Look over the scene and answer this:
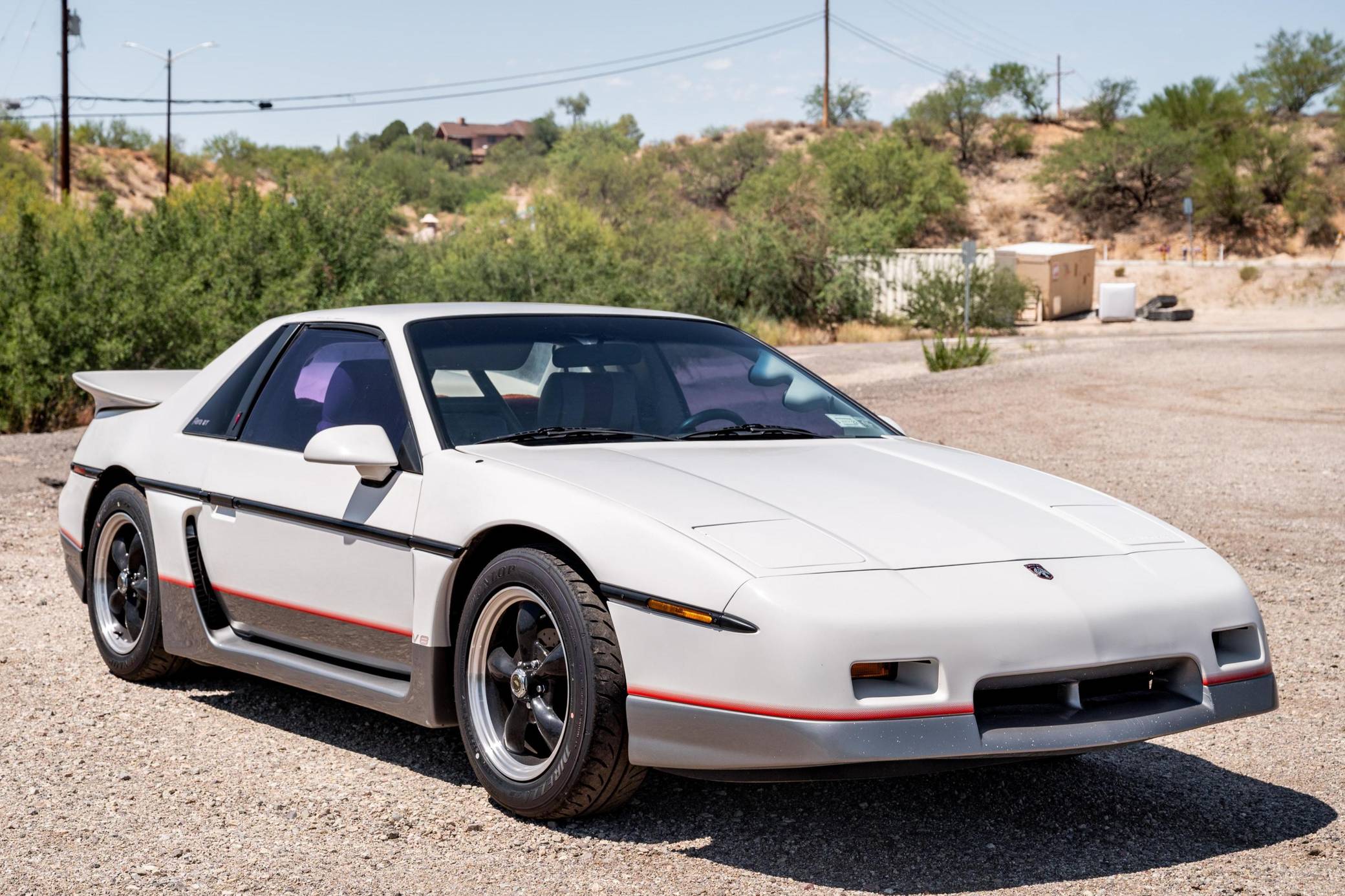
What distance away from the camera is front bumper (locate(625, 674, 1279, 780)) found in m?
3.40

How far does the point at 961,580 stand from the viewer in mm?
3643

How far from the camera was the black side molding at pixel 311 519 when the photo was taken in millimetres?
4234

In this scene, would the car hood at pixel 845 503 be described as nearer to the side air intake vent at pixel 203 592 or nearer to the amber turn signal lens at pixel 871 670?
the amber turn signal lens at pixel 871 670

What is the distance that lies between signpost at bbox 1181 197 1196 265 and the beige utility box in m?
5.70

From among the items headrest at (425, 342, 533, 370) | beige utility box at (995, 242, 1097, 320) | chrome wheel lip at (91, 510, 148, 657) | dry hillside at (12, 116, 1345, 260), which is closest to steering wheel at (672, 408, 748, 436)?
headrest at (425, 342, 533, 370)

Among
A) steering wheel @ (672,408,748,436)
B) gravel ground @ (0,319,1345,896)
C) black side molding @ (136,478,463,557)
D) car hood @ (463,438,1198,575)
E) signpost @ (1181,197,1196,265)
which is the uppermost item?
signpost @ (1181,197,1196,265)

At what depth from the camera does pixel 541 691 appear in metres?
4.01

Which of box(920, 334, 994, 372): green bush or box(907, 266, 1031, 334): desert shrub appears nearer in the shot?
box(920, 334, 994, 372): green bush

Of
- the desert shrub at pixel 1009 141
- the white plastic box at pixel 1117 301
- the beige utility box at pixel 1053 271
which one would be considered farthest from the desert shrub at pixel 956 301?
the desert shrub at pixel 1009 141

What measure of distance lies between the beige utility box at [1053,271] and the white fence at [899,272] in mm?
2609

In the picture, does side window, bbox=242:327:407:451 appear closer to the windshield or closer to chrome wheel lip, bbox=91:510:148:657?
the windshield

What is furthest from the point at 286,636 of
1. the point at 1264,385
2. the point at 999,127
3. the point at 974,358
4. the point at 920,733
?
the point at 999,127

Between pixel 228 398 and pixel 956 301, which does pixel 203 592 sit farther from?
pixel 956 301

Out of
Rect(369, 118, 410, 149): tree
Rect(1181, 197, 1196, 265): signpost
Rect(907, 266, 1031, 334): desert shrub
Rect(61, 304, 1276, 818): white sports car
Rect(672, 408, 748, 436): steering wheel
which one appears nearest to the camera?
Rect(61, 304, 1276, 818): white sports car
